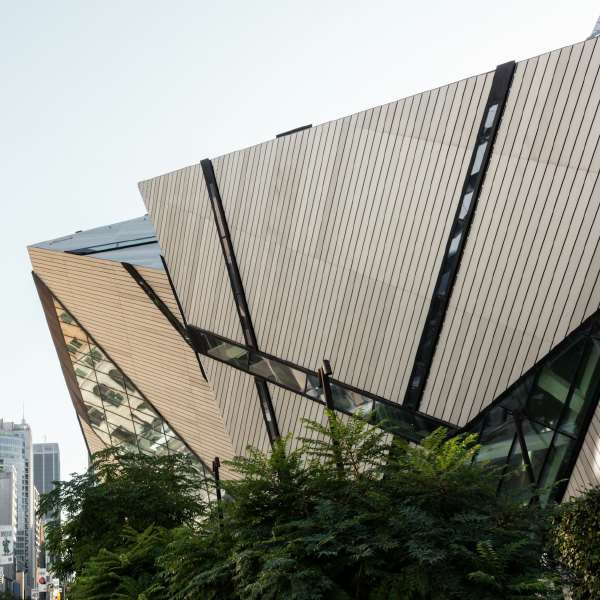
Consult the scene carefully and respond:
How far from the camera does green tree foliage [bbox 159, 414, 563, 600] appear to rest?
6527mm

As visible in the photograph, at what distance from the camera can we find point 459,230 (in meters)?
13.2

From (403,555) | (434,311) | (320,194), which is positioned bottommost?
(403,555)

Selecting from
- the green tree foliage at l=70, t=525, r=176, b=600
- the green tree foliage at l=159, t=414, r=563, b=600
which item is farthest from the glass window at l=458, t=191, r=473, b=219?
the green tree foliage at l=70, t=525, r=176, b=600

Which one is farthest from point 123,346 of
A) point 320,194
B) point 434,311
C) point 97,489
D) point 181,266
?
point 434,311

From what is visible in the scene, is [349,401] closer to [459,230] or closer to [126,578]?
[459,230]

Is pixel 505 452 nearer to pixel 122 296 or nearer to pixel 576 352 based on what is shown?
pixel 576 352

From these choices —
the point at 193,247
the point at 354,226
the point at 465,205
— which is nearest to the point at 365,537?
the point at 465,205

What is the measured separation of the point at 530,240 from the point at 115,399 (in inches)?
859

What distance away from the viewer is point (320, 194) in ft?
51.1

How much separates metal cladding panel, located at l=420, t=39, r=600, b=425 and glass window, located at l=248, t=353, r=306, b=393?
4.35 m

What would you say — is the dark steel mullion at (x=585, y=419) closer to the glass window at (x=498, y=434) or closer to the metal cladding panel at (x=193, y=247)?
the glass window at (x=498, y=434)

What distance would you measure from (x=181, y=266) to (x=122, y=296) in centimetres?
400

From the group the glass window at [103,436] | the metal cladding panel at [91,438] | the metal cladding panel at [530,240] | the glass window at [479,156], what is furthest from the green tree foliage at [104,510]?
the metal cladding panel at [91,438]

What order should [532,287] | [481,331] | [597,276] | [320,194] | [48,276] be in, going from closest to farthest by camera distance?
[597,276], [532,287], [481,331], [320,194], [48,276]
